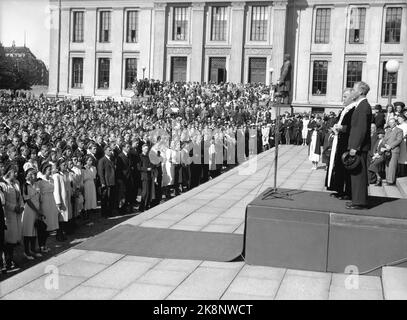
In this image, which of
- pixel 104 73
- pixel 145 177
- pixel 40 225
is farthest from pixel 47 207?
pixel 104 73

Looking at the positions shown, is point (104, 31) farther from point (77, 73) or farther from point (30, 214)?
point (30, 214)

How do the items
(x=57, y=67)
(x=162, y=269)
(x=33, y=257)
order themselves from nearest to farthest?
(x=162, y=269)
(x=33, y=257)
(x=57, y=67)

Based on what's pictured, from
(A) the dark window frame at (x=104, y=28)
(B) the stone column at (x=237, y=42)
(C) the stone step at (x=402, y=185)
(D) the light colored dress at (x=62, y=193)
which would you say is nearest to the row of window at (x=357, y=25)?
(B) the stone column at (x=237, y=42)

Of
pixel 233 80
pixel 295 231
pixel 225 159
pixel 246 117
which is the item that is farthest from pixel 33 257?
pixel 233 80

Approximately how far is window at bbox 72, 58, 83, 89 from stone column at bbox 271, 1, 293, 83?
67.9ft

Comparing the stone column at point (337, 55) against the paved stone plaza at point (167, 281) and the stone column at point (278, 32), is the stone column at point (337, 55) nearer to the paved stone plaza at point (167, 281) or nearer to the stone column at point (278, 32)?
the stone column at point (278, 32)

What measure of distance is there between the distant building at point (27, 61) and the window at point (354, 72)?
131 feet

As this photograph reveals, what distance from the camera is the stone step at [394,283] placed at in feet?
18.5

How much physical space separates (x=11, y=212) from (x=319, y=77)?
4274 centimetres

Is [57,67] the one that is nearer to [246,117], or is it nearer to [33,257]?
[246,117]

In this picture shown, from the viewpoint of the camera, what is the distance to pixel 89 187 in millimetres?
13273

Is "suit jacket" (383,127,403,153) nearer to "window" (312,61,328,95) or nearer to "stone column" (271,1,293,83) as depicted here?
"stone column" (271,1,293,83)
